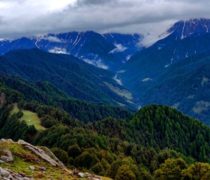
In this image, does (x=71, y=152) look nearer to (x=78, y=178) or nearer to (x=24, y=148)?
(x=24, y=148)

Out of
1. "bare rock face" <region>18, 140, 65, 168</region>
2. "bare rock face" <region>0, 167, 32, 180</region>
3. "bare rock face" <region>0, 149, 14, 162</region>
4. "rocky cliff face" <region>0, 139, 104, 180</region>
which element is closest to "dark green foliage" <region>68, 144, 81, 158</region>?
"rocky cliff face" <region>0, 139, 104, 180</region>

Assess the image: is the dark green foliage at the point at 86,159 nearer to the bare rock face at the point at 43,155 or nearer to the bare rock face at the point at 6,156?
the bare rock face at the point at 43,155

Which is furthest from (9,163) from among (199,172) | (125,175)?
(199,172)

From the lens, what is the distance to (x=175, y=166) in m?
150

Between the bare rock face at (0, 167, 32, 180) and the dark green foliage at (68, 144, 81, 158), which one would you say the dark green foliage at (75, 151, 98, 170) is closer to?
the dark green foliage at (68, 144, 81, 158)

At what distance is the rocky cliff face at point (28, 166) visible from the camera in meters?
84.9

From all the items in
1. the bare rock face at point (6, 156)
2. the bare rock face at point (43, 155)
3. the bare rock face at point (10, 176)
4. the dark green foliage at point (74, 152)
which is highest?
the bare rock face at point (10, 176)

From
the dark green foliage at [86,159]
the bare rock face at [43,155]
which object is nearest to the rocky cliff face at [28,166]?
the bare rock face at [43,155]

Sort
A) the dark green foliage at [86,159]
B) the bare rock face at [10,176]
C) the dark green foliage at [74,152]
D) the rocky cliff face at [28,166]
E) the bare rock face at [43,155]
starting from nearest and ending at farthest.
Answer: the bare rock face at [10,176]
the rocky cliff face at [28,166]
the bare rock face at [43,155]
the dark green foliage at [86,159]
the dark green foliage at [74,152]

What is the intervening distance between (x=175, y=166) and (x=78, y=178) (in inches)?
2451

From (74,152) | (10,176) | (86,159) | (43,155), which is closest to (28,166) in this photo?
Result: (10,176)

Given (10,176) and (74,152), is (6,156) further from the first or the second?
(74,152)

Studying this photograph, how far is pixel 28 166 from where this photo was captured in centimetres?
9612

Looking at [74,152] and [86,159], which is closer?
[86,159]
